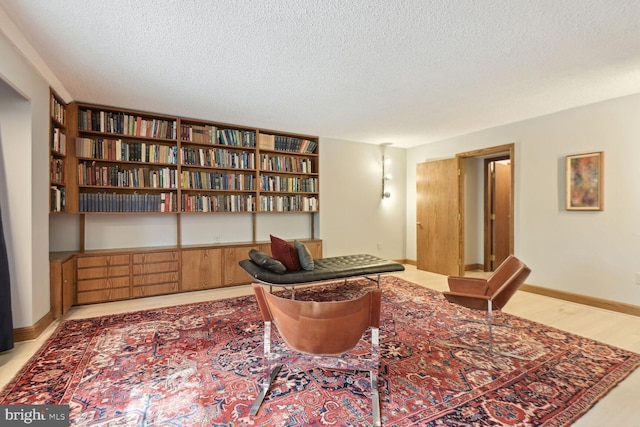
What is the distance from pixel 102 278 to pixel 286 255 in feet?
7.61

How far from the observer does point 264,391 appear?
1.76 metres

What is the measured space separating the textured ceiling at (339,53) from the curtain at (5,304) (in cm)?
168

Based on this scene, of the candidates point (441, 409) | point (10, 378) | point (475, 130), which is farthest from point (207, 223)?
point (475, 130)

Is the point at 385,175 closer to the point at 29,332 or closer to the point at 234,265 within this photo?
the point at 234,265

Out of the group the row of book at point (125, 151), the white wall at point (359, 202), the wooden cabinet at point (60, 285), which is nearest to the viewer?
the wooden cabinet at point (60, 285)

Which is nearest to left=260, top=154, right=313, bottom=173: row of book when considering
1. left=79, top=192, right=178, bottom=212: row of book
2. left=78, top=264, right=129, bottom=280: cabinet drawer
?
left=79, top=192, right=178, bottom=212: row of book

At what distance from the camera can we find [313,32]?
2.10 meters

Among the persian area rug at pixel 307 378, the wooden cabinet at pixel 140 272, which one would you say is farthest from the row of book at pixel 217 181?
the persian area rug at pixel 307 378

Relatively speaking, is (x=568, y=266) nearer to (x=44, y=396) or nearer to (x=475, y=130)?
(x=475, y=130)

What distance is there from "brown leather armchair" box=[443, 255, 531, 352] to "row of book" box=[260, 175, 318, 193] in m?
2.90

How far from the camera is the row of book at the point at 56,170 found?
3.06 metres

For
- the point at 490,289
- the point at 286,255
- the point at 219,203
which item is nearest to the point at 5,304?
the point at 286,255

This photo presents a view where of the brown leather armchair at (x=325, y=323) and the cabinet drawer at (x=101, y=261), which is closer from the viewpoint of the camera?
Answer: the brown leather armchair at (x=325, y=323)

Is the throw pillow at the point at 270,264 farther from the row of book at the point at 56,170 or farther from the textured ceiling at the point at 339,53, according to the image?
the row of book at the point at 56,170
